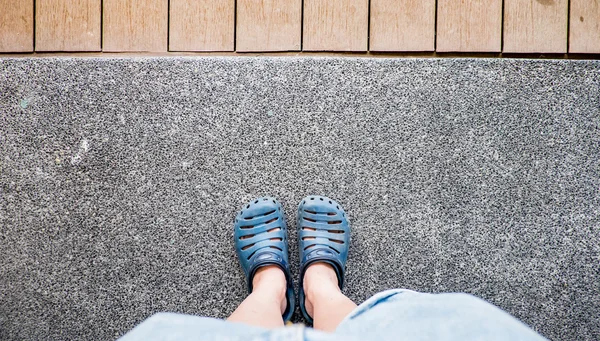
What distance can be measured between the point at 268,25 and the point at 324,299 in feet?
2.17

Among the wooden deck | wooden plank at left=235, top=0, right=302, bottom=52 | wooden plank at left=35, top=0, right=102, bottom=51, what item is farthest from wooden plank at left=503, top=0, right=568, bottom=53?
wooden plank at left=35, top=0, right=102, bottom=51

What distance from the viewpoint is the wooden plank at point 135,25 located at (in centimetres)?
95

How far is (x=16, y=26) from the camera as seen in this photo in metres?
0.97

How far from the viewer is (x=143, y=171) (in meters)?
0.93

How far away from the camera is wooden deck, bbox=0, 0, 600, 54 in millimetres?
940

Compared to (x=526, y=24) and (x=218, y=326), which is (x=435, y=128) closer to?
(x=526, y=24)

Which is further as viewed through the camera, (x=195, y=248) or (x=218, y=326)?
(x=195, y=248)

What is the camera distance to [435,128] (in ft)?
3.02

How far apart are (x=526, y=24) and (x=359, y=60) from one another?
42 cm

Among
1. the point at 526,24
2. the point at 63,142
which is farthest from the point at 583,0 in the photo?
the point at 63,142

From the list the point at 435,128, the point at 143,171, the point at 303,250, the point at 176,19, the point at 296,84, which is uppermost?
the point at 176,19

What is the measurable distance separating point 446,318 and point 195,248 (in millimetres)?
601

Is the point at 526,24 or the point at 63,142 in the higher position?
the point at 526,24

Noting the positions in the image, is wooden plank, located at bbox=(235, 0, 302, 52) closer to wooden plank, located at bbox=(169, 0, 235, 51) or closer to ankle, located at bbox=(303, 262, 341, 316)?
wooden plank, located at bbox=(169, 0, 235, 51)
